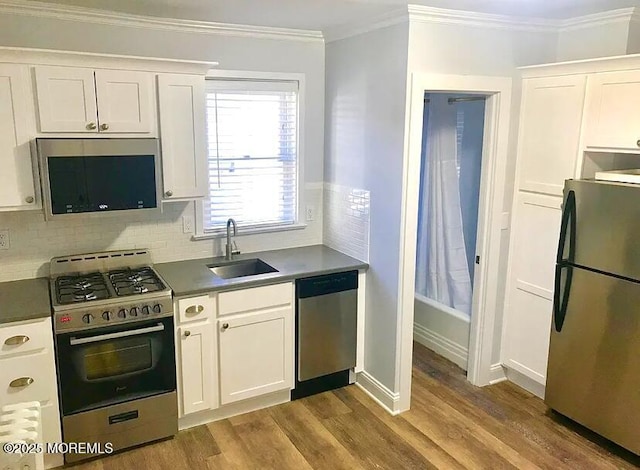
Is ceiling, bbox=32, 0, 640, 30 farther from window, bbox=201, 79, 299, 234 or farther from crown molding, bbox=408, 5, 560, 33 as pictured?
window, bbox=201, 79, 299, 234

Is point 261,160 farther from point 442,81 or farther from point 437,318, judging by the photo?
point 437,318

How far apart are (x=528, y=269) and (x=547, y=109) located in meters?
1.06

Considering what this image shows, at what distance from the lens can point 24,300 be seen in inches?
113

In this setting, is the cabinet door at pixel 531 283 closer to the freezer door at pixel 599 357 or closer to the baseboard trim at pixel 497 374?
the baseboard trim at pixel 497 374

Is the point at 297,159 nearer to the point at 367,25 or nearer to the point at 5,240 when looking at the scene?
the point at 367,25

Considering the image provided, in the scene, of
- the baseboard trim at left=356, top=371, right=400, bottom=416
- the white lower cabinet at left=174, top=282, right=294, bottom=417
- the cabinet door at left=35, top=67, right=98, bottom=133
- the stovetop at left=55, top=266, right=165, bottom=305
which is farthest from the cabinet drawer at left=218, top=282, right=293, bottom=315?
the cabinet door at left=35, top=67, right=98, bottom=133

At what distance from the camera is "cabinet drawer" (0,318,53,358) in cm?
264

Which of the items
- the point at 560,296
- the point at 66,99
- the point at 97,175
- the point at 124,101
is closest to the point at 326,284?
the point at 560,296

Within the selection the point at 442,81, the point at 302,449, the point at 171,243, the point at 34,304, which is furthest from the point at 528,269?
the point at 34,304

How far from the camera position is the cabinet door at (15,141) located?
8.98ft

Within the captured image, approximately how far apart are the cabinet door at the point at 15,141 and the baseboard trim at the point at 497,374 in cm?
320

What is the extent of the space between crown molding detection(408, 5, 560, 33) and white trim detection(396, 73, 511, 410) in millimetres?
311

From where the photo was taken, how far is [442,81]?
316 cm

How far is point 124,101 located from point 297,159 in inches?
54.1
